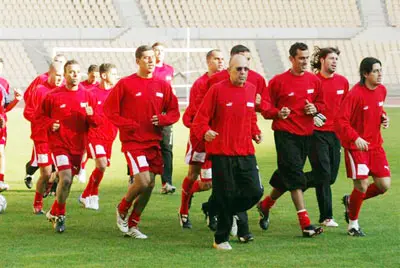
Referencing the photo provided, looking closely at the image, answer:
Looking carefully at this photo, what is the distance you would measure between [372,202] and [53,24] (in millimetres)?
34745

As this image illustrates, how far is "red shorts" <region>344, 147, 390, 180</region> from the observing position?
1058 cm

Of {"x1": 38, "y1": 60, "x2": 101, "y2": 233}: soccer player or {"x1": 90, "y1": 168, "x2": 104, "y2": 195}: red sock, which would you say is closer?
{"x1": 38, "y1": 60, "x2": 101, "y2": 233}: soccer player

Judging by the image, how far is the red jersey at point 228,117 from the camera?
991cm

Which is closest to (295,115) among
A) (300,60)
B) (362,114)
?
(300,60)

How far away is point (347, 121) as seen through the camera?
10.5 m

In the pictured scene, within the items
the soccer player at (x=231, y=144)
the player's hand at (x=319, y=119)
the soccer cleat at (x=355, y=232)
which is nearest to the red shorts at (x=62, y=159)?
the soccer player at (x=231, y=144)

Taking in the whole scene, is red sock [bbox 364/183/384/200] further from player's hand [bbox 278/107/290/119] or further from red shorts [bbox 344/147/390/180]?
player's hand [bbox 278/107/290/119]

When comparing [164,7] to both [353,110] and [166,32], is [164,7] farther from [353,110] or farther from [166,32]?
[353,110]

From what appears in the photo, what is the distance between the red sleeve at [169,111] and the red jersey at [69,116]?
3.91 ft

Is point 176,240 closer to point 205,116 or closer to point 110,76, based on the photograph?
point 205,116

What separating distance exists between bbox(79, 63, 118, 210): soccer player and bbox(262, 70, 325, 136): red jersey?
9.15 ft

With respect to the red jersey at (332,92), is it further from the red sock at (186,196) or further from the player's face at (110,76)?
the player's face at (110,76)

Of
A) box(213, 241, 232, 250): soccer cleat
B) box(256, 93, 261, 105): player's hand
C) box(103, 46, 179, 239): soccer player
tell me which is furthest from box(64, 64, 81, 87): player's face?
box(213, 241, 232, 250): soccer cleat

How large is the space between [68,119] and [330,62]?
9.70 feet
